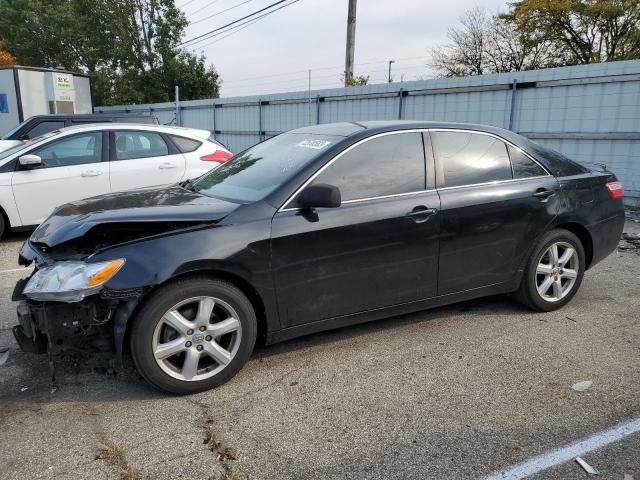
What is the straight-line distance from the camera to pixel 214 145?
8.08m

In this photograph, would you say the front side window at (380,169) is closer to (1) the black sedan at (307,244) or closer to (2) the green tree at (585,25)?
(1) the black sedan at (307,244)

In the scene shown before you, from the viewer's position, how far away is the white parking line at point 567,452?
8.22 feet

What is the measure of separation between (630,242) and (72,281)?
687 cm

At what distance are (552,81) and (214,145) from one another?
Answer: 244 inches

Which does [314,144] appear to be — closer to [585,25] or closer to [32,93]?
[32,93]

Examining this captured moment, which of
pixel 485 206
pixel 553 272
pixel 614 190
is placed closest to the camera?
pixel 485 206

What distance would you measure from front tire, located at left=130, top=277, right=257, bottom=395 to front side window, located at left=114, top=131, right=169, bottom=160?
16.4 feet

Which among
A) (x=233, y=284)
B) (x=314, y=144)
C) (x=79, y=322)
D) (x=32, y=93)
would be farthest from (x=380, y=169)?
(x=32, y=93)

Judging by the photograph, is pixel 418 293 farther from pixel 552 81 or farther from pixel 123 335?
pixel 552 81

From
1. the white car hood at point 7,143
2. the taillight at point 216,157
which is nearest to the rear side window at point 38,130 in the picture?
the white car hood at point 7,143

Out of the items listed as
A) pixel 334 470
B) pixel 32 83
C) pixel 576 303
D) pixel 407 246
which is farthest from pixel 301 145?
pixel 32 83

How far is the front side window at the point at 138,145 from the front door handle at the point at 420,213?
4966mm

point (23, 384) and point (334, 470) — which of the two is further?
point (23, 384)

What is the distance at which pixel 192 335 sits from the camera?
10.3ft
